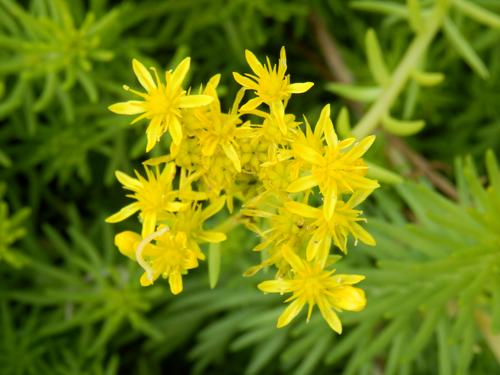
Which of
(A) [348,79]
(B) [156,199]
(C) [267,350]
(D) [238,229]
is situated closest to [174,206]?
(B) [156,199]

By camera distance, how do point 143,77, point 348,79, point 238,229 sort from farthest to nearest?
1. point 348,79
2. point 238,229
3. point 143,77

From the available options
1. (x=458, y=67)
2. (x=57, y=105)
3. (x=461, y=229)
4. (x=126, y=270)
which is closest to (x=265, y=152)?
(x=461, y=229)

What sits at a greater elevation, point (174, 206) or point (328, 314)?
point (174, 206)

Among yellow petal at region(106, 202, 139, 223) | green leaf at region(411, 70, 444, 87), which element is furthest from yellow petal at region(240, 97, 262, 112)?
green leaf at region(411, 70, 444, 87)

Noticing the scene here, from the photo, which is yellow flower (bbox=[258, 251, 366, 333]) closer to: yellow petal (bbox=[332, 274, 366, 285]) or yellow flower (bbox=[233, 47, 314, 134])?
yellow petal (bbox=[332, 274, 366, 285])

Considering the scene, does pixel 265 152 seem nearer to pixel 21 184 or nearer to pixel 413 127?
pixel 413 127

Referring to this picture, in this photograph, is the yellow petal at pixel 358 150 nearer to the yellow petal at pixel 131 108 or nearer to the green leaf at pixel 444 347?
the yellow petal at pixel 131 108

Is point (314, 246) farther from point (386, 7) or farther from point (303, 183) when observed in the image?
point (386, 7)
